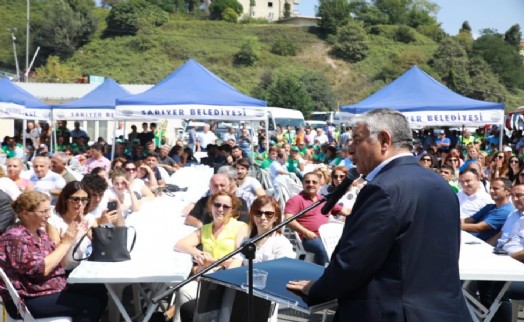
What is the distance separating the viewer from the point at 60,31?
93250mm

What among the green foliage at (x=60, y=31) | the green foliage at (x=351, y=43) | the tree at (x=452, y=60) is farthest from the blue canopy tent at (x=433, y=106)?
the green foliage at (x=351, y=43)

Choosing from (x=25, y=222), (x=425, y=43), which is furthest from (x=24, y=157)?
(x=425, y=43)

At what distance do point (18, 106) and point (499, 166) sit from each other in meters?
10.3

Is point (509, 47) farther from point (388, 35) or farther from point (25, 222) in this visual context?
point (25, 222)

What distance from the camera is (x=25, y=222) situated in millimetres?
4617

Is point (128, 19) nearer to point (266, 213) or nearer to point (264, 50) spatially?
point (264, 50)

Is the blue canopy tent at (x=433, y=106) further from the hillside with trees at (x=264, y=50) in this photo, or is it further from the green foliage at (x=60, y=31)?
the green foliage at (x=60, y=31)

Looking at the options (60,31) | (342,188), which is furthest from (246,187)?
(60,31)

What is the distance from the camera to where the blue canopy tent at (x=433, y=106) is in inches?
510

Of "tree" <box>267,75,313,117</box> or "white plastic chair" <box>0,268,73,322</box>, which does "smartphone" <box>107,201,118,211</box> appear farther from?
"tree" <box>267,75,313,117</box>

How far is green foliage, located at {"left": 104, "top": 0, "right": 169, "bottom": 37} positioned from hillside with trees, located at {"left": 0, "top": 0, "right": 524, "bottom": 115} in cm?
14

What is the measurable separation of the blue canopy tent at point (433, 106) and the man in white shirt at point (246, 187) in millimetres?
4568

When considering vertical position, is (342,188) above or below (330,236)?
above

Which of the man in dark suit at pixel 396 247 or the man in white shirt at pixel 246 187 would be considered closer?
the man in dark suit at pixel 396 247
